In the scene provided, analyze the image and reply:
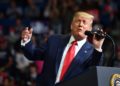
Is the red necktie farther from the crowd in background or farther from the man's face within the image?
the crowd in background

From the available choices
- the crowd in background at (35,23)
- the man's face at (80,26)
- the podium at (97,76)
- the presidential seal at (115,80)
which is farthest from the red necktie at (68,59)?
the crowd in background at (35,23)

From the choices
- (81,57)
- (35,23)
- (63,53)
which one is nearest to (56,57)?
(63,53)

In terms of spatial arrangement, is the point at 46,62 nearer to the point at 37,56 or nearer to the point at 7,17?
the point at 37,56

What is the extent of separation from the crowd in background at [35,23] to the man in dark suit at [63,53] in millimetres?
3715

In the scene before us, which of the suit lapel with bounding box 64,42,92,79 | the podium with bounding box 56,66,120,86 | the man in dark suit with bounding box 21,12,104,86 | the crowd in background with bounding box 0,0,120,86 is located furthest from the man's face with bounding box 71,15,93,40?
the crowd in background with bounding box 0,0,120,86

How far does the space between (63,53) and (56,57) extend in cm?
7

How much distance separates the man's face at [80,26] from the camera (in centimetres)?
409

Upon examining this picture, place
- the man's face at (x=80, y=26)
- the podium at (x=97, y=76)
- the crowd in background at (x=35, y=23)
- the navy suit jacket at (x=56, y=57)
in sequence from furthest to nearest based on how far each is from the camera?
the crowd in background at (x=35, y=23) → the man's face at (x=80, y=26) → the navy suit jacket at (x=56, y=57) → the podium at (x=97, y=76)

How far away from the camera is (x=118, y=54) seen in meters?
7.89

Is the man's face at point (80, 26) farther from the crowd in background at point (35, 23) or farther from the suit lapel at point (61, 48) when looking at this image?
the crowd in background at point (35, 23)

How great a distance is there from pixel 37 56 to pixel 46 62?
0.48 ft

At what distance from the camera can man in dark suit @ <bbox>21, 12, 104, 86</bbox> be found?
3.97m

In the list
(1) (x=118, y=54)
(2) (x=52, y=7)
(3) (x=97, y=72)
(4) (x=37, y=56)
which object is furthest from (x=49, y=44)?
(2) (x=52, y=7)

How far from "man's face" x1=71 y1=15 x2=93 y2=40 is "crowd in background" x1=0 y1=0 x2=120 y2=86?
3747 millimetres
